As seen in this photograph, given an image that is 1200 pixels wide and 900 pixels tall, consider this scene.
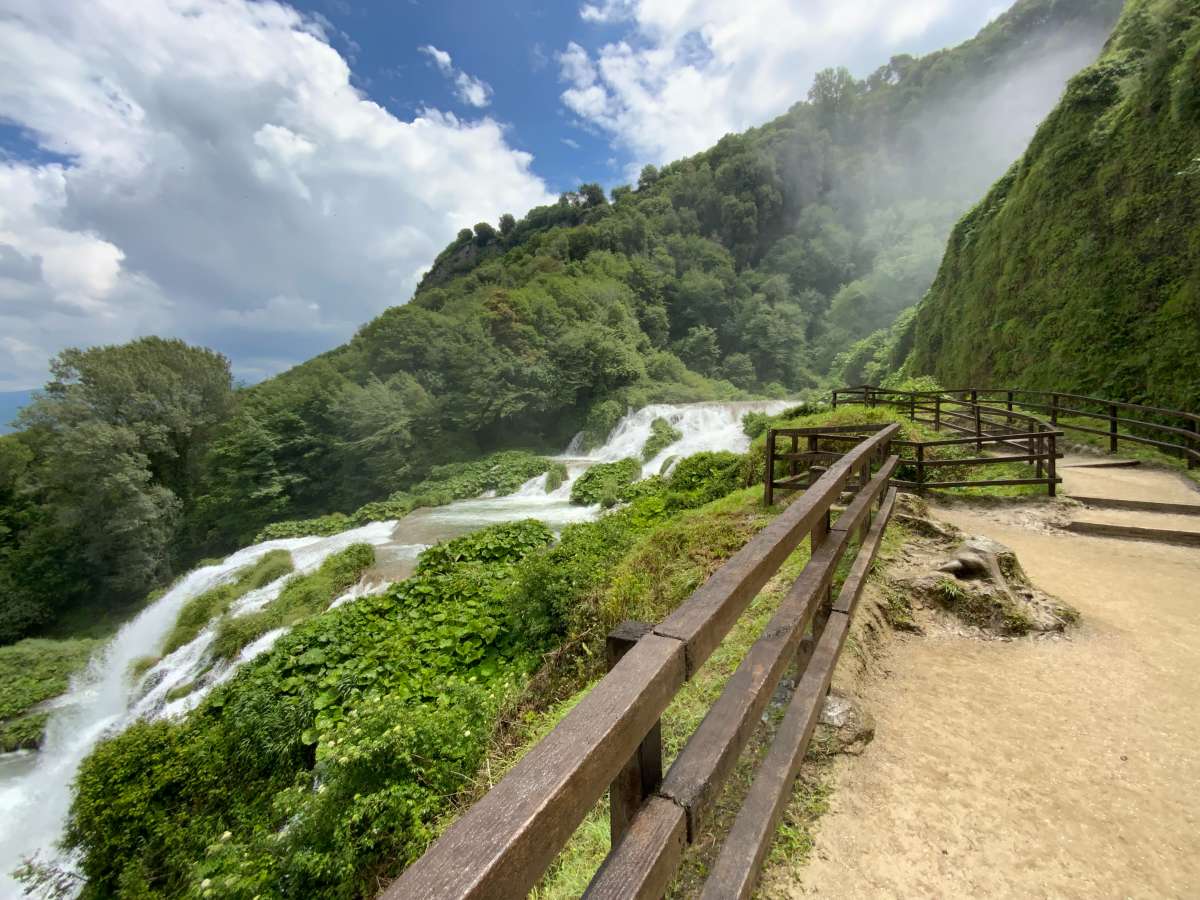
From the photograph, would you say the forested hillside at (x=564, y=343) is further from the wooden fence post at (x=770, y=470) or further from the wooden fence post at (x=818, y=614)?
the wooden fence post at (x=818, y=614)

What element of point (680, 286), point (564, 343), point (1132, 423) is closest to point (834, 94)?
point (680, 286)

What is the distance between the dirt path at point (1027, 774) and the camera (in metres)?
1.85

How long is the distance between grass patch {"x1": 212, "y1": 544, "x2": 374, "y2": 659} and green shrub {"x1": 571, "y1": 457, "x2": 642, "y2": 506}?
6877 mm

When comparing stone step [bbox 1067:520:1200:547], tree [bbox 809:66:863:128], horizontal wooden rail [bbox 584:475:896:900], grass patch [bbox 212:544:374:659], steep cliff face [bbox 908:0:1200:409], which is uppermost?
tree [bbox 809:66:863:128]

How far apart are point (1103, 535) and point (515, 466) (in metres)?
21.5

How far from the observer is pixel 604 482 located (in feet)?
57.0

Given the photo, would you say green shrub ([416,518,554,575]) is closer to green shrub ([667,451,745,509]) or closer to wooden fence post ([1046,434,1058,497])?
green shrub ([667,451,745,509])

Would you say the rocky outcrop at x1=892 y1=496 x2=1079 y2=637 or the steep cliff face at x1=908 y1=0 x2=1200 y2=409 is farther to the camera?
the steep cliff face at x1=908 y1=0 x2=1200 y2=409

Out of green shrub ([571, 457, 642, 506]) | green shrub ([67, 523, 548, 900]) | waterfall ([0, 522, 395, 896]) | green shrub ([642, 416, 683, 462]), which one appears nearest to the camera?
green shrub ([67, 523, 548, 900])

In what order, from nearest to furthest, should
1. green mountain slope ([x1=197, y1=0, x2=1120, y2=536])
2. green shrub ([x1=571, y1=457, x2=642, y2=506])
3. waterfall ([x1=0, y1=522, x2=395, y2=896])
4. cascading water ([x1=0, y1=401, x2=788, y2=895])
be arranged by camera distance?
waterfall ([x1=0, y1=522, x2=395, y2=896]) → cascading water ([x1=0, y1=401, x2=788, y2=895]) → green shrub ([x1=571, y1=457, x2=642, y2=506]) → green mountain slope ([x1=197, y1=0, x2=1120, y2=536])

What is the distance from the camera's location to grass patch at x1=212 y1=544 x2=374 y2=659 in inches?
377

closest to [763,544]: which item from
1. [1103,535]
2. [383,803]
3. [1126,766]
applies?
[1126,766]

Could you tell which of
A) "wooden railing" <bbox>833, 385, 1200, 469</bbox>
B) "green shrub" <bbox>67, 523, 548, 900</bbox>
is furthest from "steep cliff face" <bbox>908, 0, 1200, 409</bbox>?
"green shrub" <bbox>67, 523, 548, 900</bbox>

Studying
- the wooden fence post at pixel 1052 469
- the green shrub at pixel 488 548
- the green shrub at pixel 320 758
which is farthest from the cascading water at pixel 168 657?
the wooden fence post at pixel 1052 469
